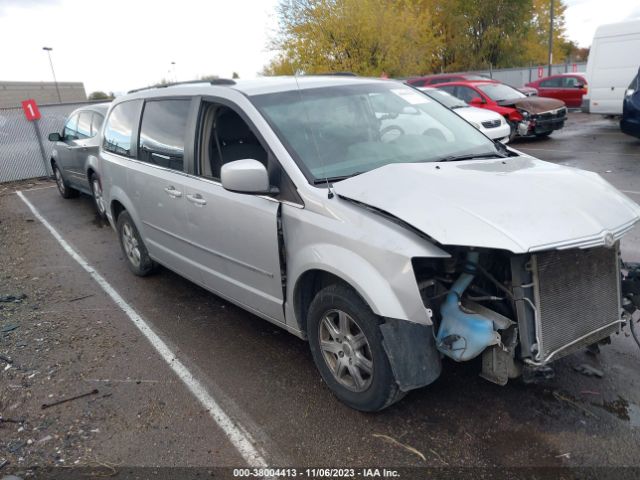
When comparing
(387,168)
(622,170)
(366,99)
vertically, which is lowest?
(622,170)

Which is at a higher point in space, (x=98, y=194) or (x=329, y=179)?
(x=329, y=179)

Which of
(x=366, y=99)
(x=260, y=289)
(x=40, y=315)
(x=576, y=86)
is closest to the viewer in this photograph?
(x=260, y=289)

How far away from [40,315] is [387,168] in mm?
3768

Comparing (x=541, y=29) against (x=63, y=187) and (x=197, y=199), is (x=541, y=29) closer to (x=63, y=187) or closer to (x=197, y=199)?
(x=63, y=187)

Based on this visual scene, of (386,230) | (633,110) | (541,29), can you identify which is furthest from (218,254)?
(541,29)

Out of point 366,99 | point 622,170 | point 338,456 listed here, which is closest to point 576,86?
point 622,170

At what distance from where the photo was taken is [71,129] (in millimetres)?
9945

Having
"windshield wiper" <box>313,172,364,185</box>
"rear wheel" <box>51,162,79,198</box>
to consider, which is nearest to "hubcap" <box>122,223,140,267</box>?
"windshield wiper" <box>313,172,364,185</box>

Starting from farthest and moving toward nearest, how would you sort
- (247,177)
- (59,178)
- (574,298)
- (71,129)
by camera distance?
(59,178) → (71,129) → (247,177) → (574,298)

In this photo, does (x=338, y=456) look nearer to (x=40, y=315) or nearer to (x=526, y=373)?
(x=526, y=373)

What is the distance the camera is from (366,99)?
158 inches

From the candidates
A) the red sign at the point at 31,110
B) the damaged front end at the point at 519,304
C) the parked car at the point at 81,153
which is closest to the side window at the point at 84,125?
the parked car at the point at 81,153

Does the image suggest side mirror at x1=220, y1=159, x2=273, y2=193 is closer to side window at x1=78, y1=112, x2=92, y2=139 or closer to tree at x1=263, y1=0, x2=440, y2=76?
side window at x1=78, y1=112, x2=92, y2=139

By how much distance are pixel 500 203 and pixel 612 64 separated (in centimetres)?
1430
